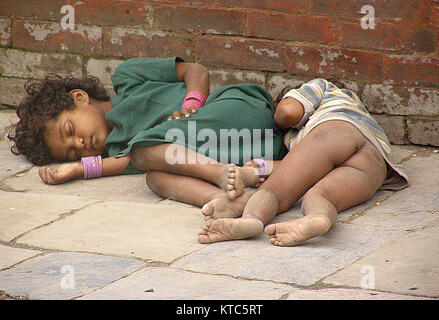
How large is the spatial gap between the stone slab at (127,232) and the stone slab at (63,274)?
86 mm

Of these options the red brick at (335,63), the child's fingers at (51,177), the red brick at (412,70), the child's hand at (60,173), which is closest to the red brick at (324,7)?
the red brick at (335,63)

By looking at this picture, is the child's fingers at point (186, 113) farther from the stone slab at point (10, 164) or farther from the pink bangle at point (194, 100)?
the stone slab at point (10, 164)

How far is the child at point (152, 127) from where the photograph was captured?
309cm

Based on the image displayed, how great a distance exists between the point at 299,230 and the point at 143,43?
2233 mm

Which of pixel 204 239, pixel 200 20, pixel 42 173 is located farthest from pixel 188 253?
pixel 200 20

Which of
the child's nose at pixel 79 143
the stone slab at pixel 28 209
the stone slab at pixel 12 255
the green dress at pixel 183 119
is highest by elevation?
the green dress at pixel 183 119

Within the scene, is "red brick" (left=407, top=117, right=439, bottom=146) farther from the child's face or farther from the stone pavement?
the child's face

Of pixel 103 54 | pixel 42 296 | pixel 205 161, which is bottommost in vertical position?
pixel 42 296

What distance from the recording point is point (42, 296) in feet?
6.98

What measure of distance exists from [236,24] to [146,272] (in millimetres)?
2107

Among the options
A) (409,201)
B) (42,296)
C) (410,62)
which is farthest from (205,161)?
(410,62)

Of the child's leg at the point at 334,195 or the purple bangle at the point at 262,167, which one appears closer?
the child's leg at the point at 334,195

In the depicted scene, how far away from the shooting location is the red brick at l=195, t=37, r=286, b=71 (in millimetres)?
3936
